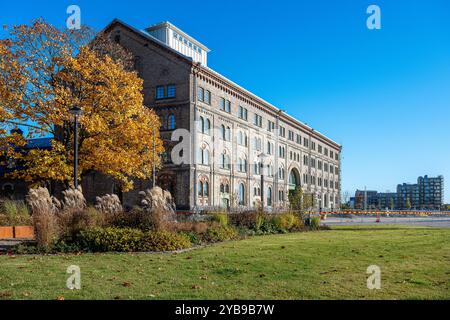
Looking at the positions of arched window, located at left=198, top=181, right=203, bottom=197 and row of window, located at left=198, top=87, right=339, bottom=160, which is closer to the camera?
arched window, located at left=198, top=181, right=203, bottom=197

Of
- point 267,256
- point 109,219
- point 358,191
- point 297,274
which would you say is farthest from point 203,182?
point 358,191

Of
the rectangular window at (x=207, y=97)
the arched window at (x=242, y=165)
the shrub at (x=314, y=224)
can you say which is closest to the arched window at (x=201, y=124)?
the rectangular window at (x=207, y=97)

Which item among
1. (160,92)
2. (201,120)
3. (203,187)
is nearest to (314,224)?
(203,187)

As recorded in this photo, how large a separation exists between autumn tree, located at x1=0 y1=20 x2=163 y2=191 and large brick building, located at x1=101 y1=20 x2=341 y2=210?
29.4ft

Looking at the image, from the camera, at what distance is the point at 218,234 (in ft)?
54.5

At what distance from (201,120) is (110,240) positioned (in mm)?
29882

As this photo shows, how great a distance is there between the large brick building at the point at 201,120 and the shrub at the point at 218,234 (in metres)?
11.2

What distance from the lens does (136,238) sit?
43.0 ft

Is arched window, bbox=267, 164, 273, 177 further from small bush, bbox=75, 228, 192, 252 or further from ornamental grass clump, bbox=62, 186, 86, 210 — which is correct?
small bush, bbox=75, 228, 192, 252

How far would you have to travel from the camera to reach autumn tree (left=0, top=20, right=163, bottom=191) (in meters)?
24.3

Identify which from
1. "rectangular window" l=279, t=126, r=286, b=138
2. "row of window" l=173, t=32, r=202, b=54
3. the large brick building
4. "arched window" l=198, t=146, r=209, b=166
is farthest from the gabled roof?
"arched window" l=198, t=146, r=209, b=166

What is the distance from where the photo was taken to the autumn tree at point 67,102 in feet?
79.6

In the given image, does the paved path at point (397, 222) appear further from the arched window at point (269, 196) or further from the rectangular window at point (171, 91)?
the rectangular window at point (171, 91)
